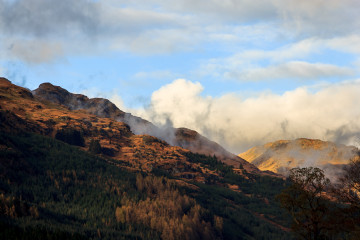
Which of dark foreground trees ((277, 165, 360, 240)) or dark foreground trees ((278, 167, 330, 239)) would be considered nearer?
dark foreground trees ((277, 165, 360, 240))

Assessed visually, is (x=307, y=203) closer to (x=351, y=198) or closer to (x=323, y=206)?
(x=323, y=206)

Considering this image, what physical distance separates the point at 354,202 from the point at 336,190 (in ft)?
8.57

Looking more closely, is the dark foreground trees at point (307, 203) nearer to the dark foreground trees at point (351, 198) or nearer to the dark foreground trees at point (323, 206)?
the dark foreground trees at point (323, 206)

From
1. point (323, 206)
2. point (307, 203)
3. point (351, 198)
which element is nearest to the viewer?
point (351, 198)

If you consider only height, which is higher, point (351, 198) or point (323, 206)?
point (351, 198)

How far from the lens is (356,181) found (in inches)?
2195

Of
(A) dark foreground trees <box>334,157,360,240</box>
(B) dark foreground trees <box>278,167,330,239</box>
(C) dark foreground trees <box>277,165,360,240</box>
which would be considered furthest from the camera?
(B) dark foreground trees <box>278,167,330,239</box>

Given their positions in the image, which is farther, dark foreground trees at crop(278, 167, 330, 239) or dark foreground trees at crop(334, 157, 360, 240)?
dark foreground trees at crop(278, 167, 330, 239)

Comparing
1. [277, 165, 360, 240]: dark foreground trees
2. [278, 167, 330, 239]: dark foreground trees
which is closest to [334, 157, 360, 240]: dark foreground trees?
[277, 165, 360, 240]: dark foreground trees

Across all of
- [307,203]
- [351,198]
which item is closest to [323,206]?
[307,203]

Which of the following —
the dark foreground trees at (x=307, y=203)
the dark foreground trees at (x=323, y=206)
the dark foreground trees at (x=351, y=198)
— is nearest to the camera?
the dark foreground trees at (x=351, y=198)

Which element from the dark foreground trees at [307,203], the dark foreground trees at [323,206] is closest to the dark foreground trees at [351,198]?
the dark foreground trees at [323,206]

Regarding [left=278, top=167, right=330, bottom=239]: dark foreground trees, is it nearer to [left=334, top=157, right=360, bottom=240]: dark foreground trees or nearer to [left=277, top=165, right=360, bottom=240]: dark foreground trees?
[left=277, top=165, right=360, bottom=240]: dark foreground trees

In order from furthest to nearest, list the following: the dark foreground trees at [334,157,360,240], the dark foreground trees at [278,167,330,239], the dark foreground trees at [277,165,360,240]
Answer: the dark foreground trees at [278,167,330,239] → the dark foreground trees at [277,165,360,240] → the dark foreground trees at [334,157,360,240]
